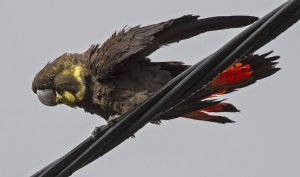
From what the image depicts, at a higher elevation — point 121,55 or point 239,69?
point 121,55

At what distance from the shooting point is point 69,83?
4.96 metres

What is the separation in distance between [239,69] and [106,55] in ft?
3.14

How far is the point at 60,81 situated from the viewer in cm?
505

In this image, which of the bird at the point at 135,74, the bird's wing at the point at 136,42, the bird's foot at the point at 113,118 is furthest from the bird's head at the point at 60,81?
the bird's foot at the point at 113,118

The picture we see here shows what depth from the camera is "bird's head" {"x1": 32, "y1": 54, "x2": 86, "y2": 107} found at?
4949 millimetres

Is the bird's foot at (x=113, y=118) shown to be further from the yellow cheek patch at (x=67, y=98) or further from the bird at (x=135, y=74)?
the yellow cheek patch at (x=67, y=98)

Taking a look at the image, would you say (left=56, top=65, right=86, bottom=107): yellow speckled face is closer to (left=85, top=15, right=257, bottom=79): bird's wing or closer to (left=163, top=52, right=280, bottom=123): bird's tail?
(left=85, top=15, right=257, bottom=79): bird's wing

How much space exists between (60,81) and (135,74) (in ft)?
2.25

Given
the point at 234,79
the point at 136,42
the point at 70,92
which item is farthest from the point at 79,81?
the point at 234,79

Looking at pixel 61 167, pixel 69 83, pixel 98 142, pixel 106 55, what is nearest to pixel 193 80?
pixel 98 142

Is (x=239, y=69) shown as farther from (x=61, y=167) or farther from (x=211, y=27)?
(x=61, y=167)

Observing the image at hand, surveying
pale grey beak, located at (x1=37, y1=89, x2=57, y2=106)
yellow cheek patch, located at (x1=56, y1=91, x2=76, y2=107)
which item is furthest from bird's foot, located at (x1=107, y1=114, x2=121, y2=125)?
pale grey beak, located at (x1=37, y1=89, x2=57, y2=106)

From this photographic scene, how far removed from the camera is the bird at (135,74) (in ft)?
14.3

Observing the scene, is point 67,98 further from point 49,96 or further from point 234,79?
point 234,79
